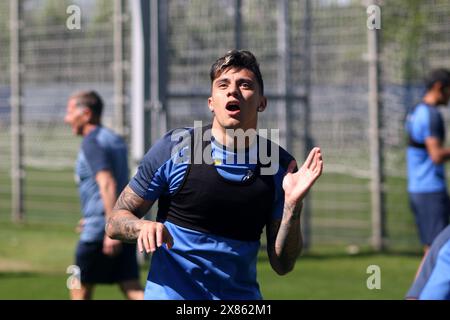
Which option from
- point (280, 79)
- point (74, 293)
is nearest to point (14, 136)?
point (280, 79)

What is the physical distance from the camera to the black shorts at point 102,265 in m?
8.86

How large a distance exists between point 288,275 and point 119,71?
15.5 ft

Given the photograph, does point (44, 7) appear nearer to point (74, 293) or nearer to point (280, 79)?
point (280, 79)

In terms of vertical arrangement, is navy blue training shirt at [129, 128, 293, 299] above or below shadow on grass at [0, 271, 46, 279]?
above

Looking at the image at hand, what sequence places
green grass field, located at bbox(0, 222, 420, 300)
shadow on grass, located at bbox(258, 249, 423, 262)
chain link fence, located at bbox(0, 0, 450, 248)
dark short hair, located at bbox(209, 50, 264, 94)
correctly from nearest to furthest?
dark short hair, located at bbox(209, 50, 264, 94) → green grass field, located at bbox(0, 222, 420, 300) → shadow on grass, located at bbox(258, 249, 423, 262) → chain link fence, located at bbox(0, 0, 450, 248)

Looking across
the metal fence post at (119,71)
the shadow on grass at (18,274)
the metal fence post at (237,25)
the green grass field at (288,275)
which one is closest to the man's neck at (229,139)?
the green grass field at (288,275)

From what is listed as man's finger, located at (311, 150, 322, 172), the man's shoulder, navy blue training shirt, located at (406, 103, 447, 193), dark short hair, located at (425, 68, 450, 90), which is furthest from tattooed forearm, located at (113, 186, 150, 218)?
dark short hair, located at (425, 68, 450, 90)

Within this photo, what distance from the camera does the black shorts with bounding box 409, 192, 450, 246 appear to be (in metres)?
10.7

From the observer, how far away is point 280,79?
14336 millimetres

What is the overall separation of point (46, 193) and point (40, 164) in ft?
2.55

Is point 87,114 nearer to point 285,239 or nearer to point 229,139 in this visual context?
point 229,139

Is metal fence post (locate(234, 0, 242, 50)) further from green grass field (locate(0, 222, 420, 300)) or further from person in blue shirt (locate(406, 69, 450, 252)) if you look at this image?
person in blue shirt (locate(406, 69, 450, 252))

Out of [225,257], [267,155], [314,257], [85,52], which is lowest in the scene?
[314,257]

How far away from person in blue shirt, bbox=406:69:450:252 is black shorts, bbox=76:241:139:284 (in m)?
3.42
